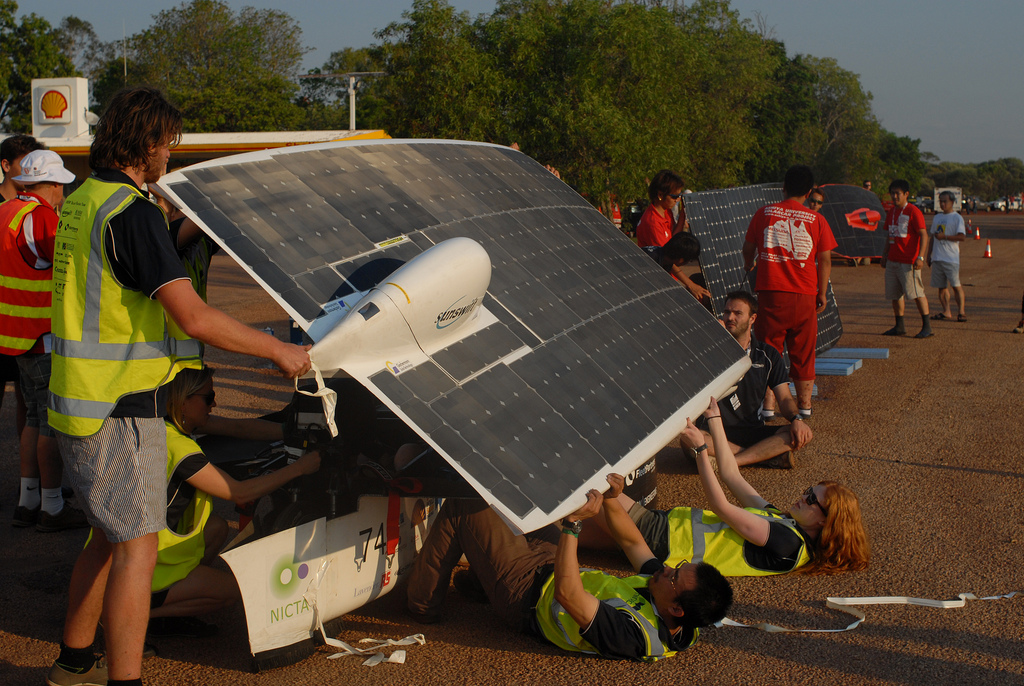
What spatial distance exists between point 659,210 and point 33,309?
539 centimetres

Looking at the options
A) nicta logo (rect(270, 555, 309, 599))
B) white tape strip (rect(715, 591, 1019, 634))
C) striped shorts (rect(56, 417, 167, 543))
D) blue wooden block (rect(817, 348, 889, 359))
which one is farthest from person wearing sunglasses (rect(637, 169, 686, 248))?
striped shorts (rect(56, 417, 167, 543))

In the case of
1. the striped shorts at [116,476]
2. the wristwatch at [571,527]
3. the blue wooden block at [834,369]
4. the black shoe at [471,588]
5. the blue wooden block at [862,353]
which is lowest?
the blue wooden block at [862,353]

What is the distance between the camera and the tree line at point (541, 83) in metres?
21.8

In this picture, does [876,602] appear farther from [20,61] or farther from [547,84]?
[20,61]

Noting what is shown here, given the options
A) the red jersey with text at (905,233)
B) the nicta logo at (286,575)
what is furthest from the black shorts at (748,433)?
the red jersey with text at (905,233)

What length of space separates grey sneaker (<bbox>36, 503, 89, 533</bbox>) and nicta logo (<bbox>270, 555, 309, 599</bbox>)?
2.16 meters

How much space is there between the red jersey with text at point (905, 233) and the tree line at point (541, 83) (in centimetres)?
953

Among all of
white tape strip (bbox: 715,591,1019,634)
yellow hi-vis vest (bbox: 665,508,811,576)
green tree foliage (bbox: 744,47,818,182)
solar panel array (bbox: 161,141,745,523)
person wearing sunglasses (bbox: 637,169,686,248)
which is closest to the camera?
solar panel array (bbox: 161,141,745,523)

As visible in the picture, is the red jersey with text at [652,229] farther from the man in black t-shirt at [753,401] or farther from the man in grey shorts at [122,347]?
the man in grey shorts at [122,347]

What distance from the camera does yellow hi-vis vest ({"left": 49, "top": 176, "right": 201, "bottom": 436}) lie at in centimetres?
273

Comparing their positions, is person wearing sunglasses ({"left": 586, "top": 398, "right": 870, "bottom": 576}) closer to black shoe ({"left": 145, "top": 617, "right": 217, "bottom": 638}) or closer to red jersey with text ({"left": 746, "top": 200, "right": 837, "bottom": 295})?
black shoe ({"left": 145, "top": 617, "right": 217, "bottom": 638})

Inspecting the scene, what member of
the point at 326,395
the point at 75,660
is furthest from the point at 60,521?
the point at 326,395

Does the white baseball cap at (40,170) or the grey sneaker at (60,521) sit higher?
the white baseball cap at (40,170)

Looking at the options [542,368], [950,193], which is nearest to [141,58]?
[950,193]
